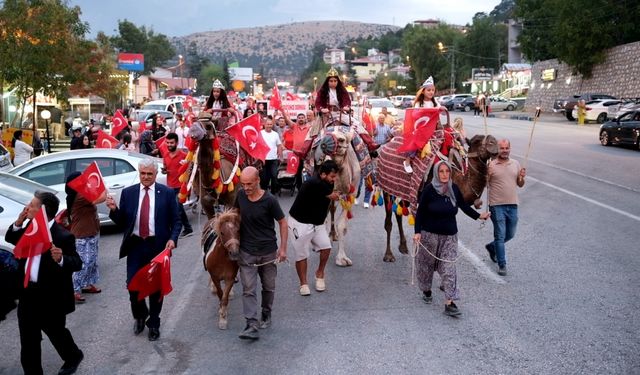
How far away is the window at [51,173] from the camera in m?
11.9

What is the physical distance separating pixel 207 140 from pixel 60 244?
3.15m

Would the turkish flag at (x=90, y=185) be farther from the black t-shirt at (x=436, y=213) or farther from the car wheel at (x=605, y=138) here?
the car wheel at (x=605, y=138)

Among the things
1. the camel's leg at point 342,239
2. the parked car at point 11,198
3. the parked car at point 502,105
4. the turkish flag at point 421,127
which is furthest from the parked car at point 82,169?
the parked car at point 502,105

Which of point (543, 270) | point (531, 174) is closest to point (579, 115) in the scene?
point (531, 174)

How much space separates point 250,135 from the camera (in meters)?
9.38

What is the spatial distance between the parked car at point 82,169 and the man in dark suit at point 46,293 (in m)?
6.07

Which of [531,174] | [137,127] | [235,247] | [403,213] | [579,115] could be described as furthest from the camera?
[579,115]

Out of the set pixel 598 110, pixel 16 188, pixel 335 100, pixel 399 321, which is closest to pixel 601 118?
pixel 598 110

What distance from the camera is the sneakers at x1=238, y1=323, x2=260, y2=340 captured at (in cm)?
652

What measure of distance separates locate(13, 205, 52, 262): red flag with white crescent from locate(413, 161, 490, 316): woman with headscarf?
12.1 feet

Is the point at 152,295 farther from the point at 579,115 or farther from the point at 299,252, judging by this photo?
the point at 579,115

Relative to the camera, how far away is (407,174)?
9000 mm

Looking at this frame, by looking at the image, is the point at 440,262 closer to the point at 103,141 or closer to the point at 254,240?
the point at 254,240

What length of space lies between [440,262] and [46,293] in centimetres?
393
